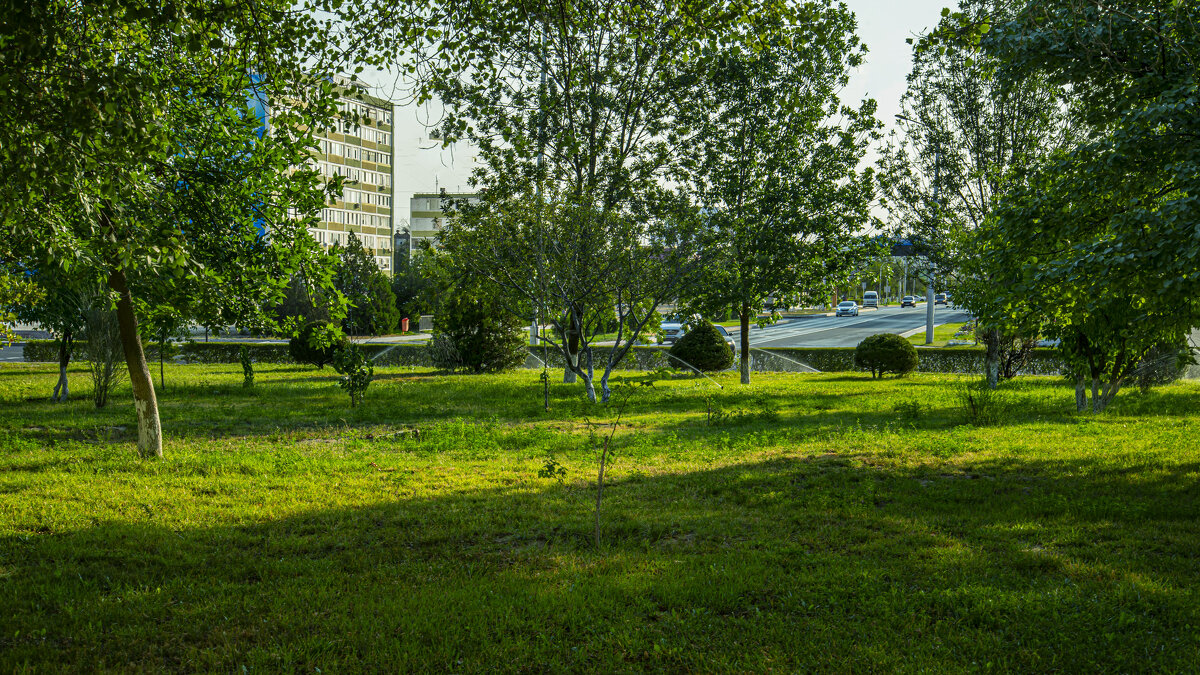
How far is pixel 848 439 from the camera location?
34.1 ft

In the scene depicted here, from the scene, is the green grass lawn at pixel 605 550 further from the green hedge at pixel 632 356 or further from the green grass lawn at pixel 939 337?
the green grass lawn at pixel 939 337

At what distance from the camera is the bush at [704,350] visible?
2483cm

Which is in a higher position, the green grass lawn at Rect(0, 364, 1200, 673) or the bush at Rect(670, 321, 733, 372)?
the bush at Rect(670, 321, 733, 372)

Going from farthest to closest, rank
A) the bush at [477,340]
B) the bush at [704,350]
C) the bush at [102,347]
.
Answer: the bush at [704,350] < the bush at [477,340] < the bush at [102,347]

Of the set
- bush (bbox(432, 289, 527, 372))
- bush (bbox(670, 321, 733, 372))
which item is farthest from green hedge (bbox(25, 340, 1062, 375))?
bush (bbox(432, 289, 527, 372))

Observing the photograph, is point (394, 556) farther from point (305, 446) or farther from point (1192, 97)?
point (1192, 97)

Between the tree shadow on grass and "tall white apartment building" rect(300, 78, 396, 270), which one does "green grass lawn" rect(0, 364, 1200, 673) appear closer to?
the tree shadow on grass

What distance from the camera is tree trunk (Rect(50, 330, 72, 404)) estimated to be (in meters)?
14.9

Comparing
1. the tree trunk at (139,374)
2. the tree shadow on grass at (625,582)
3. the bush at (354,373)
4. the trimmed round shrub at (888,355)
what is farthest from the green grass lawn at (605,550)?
the trimmed round shrub at (888,355)

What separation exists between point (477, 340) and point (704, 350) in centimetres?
731

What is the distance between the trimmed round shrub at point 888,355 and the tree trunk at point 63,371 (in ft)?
67.4

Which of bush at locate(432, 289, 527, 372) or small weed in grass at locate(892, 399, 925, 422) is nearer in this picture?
small weed in grass at locate(892, 399, 925, 422)

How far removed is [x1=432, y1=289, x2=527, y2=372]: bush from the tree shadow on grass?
47.6 ft

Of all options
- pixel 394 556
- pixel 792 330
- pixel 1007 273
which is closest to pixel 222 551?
pixel 394 556
